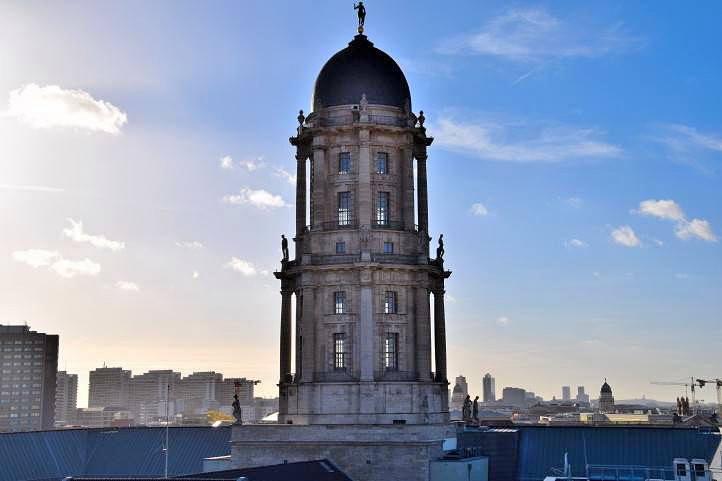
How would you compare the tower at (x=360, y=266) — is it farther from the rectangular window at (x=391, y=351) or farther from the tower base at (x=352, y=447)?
the tower base at (x=352, y=447)

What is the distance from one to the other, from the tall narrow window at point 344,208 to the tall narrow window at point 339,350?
9781 millimetres

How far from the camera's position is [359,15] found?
326 feet

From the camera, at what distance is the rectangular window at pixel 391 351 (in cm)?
9125

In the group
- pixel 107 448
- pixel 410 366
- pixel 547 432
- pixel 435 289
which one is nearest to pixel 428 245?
pixel 435 289

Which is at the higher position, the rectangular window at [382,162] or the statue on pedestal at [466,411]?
the rectangular window at [382,162]

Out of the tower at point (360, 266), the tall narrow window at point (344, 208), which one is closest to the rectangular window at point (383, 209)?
the tower at point (360, 266)

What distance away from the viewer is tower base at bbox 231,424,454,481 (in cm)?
8431

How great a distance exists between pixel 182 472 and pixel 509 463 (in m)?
32.1

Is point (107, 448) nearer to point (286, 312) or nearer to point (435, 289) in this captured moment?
point (286, 312)

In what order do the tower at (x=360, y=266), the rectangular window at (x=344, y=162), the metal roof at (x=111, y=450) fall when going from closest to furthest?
the tower at (x=360, y=266), the rectangular window at (x=344, y=162), the metal roof at (x=111, y=450)

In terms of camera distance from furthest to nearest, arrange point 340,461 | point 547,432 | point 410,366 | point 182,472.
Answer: point 182,472, point 547,432, point 410,366, point 340,461

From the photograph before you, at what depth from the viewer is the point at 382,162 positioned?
93.9 meters

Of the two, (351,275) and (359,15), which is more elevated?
(359,15)

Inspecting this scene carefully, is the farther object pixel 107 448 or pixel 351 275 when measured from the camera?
pixel 107 448
